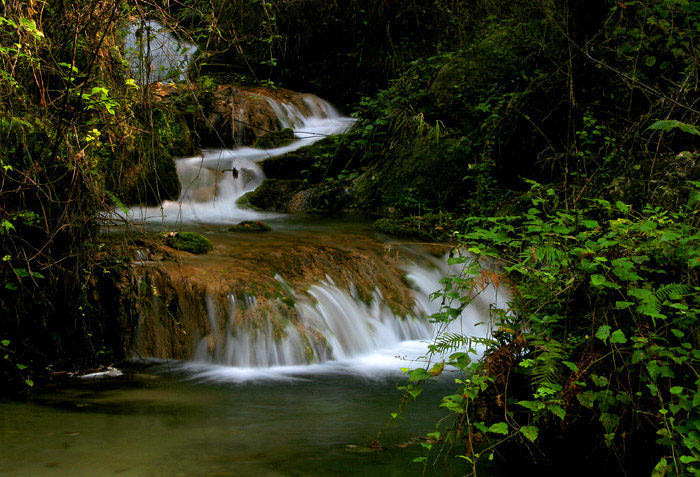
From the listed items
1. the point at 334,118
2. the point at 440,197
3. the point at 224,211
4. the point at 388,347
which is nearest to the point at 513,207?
the point at 440,197

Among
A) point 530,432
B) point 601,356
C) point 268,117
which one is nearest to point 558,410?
point 530,432

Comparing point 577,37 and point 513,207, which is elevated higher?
point 577,37

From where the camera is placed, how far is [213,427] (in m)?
4.00

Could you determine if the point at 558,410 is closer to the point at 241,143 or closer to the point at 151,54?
the point at 151,54

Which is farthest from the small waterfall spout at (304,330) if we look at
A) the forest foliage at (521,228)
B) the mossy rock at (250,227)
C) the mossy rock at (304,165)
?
the mossy rock at (304,165)

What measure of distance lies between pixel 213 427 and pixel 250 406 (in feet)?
1.70

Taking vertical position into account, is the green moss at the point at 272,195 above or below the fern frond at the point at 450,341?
above

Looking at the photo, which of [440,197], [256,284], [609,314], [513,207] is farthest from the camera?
[440,197]

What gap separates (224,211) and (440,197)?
11.3ft

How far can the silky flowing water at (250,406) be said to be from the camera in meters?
3.40

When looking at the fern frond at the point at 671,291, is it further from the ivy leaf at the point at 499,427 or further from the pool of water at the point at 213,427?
the pool of water at the point at 213,427

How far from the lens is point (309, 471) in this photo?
10.9ft

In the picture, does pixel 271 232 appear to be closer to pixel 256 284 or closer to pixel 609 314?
pixel 256 284

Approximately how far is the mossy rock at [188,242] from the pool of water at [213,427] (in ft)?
5.98
